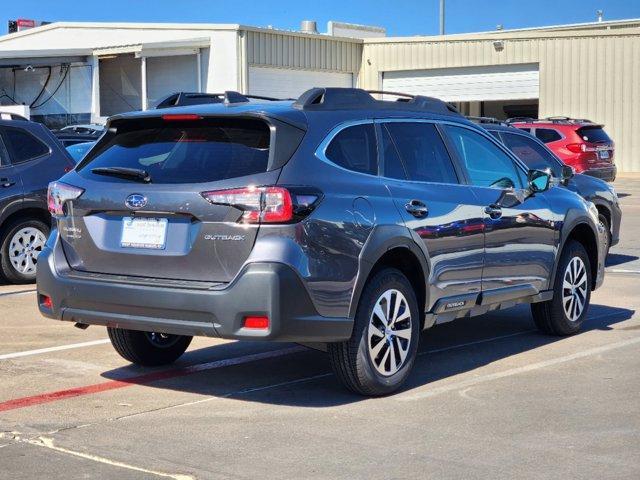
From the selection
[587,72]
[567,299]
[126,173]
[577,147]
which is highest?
[587,72]

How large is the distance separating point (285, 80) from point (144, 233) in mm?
31423

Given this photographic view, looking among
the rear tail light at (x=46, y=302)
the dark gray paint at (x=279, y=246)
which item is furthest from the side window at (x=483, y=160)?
the rear tail light at (x=46, y=302)

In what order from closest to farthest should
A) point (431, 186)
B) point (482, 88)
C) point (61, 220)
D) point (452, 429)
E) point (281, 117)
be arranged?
point (452, 429) → point (281, 117) → point (61, 220) → point (431, 186) → point (482, 88)

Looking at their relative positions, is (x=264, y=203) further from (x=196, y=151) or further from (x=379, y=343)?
(x=379, y=343)

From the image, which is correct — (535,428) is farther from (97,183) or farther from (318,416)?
(97,183)

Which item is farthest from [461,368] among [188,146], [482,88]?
[482,88]

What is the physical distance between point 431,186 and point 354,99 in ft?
2.43

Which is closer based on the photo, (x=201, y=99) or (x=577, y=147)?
(x=201, y=99)

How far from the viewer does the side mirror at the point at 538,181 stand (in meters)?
8.20

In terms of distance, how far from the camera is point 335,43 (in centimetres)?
3916

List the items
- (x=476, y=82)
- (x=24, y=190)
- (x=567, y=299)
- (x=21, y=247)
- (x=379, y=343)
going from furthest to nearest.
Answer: (x=476, y=82) → (x=21, y=247) → (x=24, y=190) → (x=567, y=299) → (x=379, y=343)

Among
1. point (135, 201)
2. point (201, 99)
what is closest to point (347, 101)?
point (201, 99)

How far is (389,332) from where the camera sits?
21.6 feet

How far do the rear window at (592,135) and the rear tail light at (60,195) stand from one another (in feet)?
65.6
